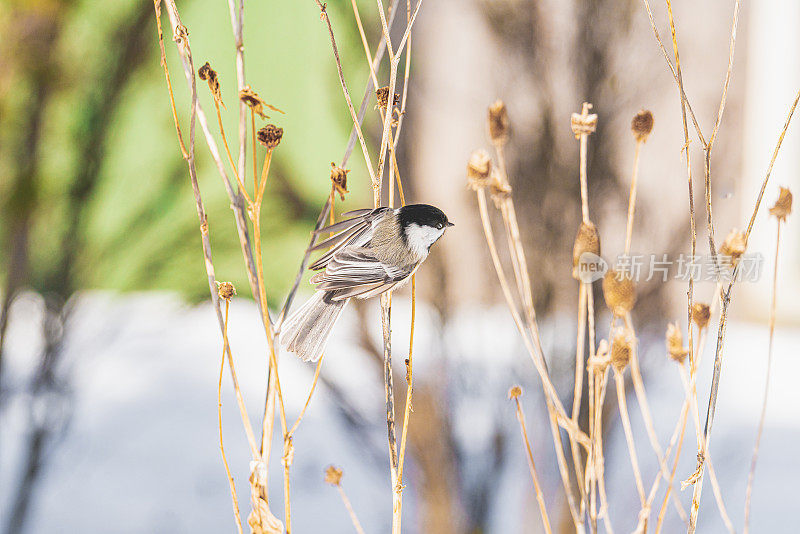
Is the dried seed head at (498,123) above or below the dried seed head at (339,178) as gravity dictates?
above

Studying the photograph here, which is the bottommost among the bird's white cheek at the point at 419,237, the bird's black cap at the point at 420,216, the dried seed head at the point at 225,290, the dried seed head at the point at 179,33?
the dried seed head at the point at 225,290

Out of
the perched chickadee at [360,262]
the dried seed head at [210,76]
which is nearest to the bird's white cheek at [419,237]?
the perched chickadee at [360,262]

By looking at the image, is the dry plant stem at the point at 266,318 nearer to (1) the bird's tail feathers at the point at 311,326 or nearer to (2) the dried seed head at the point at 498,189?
(1) the bird's tail feathers at the point at 311,326

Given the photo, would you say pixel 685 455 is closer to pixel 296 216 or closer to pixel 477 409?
pixel 477 409

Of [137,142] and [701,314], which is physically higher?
[137,142]

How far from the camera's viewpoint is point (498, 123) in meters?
0.31

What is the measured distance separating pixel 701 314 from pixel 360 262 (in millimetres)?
211

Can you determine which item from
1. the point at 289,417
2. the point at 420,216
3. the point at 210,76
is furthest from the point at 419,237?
the point at 289,417

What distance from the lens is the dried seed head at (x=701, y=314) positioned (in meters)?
0.32

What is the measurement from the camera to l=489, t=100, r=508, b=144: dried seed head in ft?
1.02

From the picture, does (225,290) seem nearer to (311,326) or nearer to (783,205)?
(311,326)

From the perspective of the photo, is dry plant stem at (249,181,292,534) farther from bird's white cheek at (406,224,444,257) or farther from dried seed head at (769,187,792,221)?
dried seed head at (769,187,792,221)

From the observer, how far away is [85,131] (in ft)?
2.94

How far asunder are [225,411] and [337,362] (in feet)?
0.84
